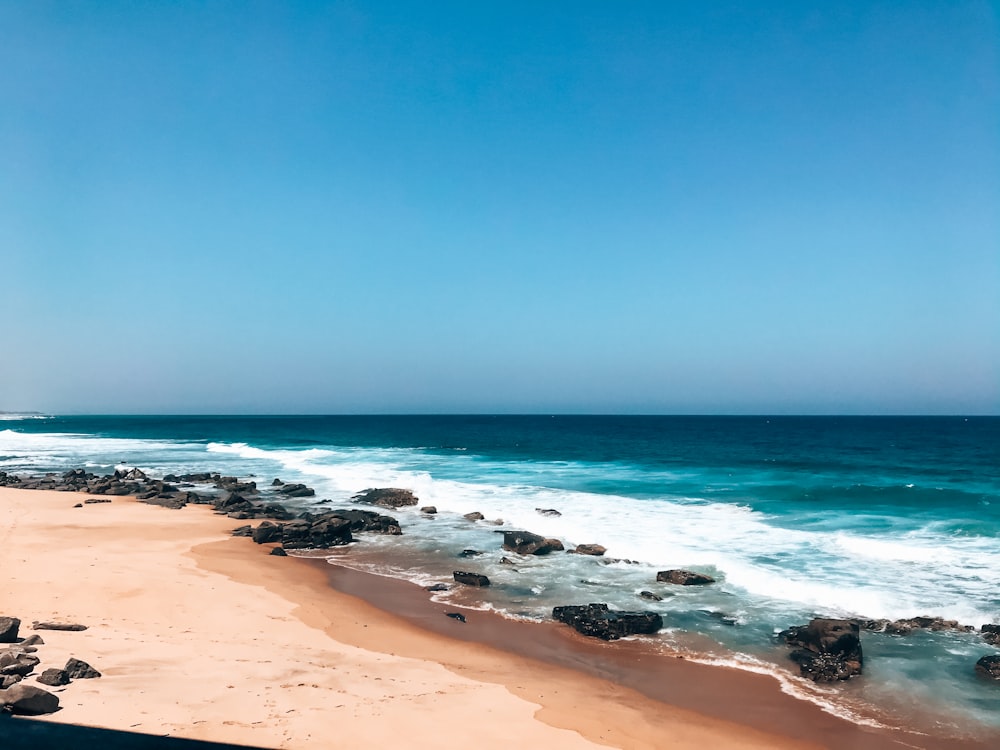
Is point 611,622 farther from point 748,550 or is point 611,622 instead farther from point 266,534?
point 266,534

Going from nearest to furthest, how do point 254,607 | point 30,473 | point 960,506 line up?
1. point 254,607
2. point 960,506
3. point 30,473

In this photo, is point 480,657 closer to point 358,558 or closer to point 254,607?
point 254,607

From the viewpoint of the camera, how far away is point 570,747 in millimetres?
7430

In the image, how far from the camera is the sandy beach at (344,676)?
7355 millimetres

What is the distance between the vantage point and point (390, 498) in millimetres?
27484

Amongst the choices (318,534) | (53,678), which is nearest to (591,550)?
(318,534)

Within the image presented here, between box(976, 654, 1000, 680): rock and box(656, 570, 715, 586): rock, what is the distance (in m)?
5.66

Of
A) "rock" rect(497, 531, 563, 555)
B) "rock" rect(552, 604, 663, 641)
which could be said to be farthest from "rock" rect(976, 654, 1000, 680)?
"rock" rect(497, 531, 563, 555)

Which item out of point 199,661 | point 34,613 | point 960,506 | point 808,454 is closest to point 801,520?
point 960,506

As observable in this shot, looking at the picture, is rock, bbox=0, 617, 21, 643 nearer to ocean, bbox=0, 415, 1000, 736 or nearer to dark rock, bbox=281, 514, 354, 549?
ocean, bbox=0, 415, 1000, 736

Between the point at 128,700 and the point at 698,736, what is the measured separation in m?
6.99

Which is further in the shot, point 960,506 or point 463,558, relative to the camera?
point 960,506

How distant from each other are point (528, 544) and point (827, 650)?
917 cm

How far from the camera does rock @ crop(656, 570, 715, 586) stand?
15.1 m
